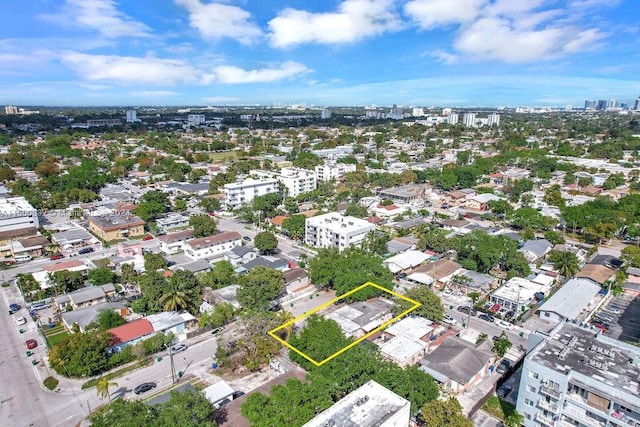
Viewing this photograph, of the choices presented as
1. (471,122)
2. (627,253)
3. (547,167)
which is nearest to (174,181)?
(627,253)

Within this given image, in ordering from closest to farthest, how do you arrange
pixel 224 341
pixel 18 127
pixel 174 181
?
pixel 224 341, pixel 174 181, pixel 18 127

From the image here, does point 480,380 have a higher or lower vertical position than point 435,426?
lower

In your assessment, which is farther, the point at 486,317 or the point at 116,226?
the point at 116,226

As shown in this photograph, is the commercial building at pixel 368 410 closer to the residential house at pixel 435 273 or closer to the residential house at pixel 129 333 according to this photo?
the residential house at pixel 129 333

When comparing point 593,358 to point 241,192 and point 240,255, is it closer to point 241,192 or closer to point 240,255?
point 240,255

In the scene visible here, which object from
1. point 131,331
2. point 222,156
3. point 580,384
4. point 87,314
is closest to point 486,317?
point 580,384

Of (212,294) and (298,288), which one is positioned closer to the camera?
(212,294)

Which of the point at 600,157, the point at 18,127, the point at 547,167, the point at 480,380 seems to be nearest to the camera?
the point at 480,380

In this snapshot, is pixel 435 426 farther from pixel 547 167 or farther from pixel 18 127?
pixel 18 127
